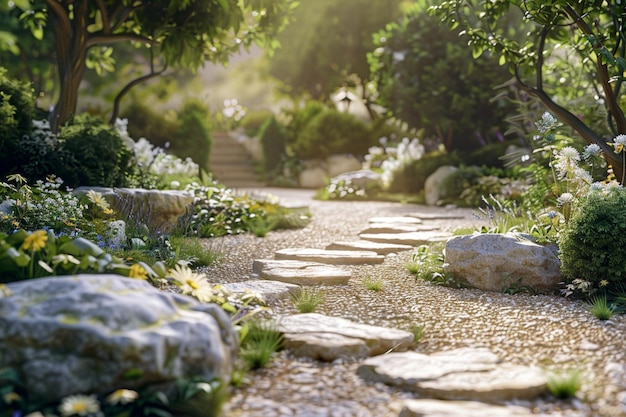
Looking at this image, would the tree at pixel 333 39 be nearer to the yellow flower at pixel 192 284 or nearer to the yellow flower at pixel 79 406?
the yellow flower at pixel 192 284

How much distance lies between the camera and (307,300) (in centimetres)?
411

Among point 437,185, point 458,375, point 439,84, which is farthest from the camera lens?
point 439,84

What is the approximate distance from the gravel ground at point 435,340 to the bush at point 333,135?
1088 centimetres

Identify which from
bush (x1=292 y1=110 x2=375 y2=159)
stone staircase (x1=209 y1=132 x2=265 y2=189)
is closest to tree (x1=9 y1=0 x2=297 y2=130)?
stone staircase (x1=209 y1=132 x2=265 y2=189)

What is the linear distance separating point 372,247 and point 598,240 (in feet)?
8.37

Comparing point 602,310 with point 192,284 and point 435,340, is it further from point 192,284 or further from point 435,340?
point 192,284

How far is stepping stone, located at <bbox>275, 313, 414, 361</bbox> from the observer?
128 inches

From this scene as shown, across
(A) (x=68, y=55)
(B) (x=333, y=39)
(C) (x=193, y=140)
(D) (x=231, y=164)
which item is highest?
(B) (x=333, y=39)

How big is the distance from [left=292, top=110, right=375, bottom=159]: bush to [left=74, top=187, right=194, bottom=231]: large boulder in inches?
387

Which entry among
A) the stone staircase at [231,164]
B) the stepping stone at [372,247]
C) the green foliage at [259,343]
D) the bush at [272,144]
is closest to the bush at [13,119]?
the stepping stone at [372,247]

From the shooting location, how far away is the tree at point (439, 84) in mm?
12531

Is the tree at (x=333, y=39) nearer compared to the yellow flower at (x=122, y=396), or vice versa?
the yellow flower at (x=122, y=396)

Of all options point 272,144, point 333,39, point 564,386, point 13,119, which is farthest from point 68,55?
point 333,39

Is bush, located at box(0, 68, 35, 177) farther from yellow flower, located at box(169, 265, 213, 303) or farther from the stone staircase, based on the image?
the stone staircase
